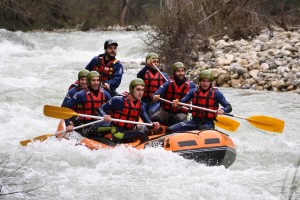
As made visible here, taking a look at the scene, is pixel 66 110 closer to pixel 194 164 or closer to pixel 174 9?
pixel 194 164

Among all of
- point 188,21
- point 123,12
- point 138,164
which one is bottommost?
point 138,164

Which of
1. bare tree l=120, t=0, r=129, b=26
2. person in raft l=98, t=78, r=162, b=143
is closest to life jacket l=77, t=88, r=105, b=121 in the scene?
person in raft l=98, t=78, r=162, b=143

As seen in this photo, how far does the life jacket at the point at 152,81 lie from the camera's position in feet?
26.6

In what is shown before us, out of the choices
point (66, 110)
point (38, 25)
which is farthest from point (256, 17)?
point (38, 25)

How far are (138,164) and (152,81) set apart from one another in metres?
1.95

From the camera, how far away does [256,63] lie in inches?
516

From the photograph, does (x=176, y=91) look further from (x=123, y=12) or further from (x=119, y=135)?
(x=123, y=12)

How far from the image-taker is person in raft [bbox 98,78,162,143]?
6.73 metres

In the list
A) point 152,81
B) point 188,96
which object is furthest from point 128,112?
point 152,81

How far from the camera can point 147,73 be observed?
26.6 ft

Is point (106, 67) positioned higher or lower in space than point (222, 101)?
higher

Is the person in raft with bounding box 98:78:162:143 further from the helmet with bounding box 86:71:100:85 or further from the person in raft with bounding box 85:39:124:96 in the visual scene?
the person in raft with bounding box 85:39:124:96

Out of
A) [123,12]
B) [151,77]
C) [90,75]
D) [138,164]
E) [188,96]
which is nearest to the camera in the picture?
[138,164]

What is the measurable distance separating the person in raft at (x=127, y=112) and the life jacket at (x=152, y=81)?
1271 mm
